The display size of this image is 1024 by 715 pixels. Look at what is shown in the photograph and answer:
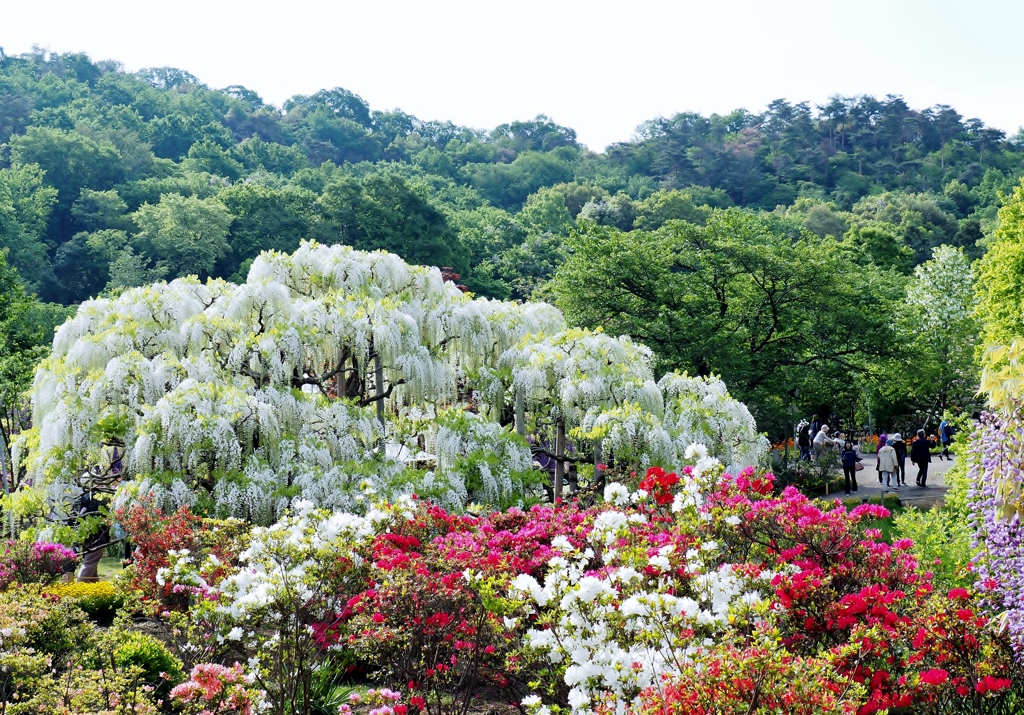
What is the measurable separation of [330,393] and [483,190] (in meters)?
70.7

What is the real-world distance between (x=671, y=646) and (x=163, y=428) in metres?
6.73

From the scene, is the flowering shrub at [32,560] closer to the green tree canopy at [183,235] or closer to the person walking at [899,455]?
the person walking at [899,455]

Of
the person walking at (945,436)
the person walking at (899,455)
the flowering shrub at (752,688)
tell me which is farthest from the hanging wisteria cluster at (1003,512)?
the person walking at (945,436)

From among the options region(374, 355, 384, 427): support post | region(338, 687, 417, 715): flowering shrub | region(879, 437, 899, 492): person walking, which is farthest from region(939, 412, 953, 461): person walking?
region(338, 687, 417, 715): flowering shrub

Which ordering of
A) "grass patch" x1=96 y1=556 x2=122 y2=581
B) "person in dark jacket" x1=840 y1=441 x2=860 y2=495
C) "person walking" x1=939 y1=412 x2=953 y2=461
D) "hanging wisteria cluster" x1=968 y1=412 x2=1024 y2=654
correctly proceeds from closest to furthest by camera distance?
"hanging wisteria cluster" x1=968 y1=412 x2=1024 y2=654 < "grass patch" x1=96 y1=556 x2=122 y2=581 < "person in dark jacket" x1=840 y1=441 x2=860 y2=495 < "person walking" x1=939 y1=412 x2=953 y2=461

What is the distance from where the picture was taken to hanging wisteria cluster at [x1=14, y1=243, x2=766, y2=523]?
9453 mm

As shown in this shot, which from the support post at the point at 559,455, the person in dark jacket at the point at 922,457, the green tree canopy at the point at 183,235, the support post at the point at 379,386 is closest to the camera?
the support post at the point at 379,386

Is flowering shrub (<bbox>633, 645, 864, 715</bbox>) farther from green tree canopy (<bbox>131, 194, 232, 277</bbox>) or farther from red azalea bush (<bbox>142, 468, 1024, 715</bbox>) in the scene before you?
green tree canopy (<bbox>131, 194, 232, 277</bbox>)

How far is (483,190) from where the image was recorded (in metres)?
81.8

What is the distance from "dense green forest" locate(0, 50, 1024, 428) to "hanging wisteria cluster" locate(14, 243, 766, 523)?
6496 millimetres

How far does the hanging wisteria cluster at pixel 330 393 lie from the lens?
9.45m

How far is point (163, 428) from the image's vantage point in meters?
9.39

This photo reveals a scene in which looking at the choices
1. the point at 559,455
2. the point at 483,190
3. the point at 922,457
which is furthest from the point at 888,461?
the point at 483,190

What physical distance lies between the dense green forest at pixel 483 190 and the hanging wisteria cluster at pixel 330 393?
6496 mm
